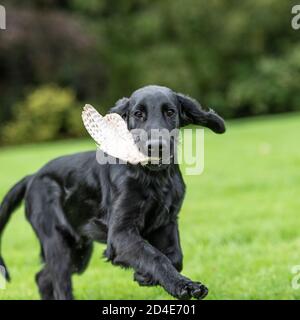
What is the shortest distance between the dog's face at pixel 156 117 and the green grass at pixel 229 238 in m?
1.24

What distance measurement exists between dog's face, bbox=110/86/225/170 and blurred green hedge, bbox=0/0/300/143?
20996 millimetres

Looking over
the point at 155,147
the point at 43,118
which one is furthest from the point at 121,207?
the point at 43,118

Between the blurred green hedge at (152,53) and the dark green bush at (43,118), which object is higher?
the blurred green hedge at (152,53)

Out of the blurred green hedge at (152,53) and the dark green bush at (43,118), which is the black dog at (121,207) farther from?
the blurred green hedge at (152,53)

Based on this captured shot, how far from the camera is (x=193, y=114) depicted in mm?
3777

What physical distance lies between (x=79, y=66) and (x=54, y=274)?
22320 mm

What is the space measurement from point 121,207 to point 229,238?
2666 mm

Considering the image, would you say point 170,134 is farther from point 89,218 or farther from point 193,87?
point 193,87

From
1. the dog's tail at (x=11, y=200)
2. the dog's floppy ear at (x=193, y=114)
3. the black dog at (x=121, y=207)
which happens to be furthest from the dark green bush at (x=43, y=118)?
the dog's floppy ear at (x=193, y=114)

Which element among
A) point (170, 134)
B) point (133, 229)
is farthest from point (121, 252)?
point (170, 134)

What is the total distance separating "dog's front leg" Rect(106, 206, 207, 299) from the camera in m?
3.04

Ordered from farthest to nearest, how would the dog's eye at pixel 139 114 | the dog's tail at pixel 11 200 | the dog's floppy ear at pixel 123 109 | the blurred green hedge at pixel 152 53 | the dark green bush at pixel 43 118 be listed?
1. the blurred green hedge at pixel 152 53
2. the dark green bush at pixel 43 118
3. the dog's tail at pixel 11 200
4. the dog's floppy ear at pixel 123 109
5. the dog's eye at pixel 139 114

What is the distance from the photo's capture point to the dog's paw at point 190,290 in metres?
3.00

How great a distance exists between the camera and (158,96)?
346 cm
